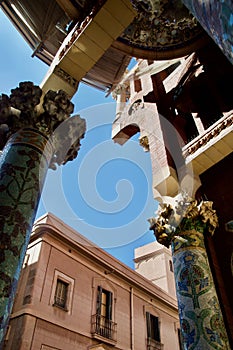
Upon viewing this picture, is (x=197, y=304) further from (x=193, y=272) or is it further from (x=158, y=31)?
(x=158, y=31)

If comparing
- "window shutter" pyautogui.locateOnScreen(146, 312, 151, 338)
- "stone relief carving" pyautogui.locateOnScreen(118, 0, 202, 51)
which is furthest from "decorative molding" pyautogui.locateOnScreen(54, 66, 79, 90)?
"window shutter" pyautogui.locateOnScreen(146, 312, 151, 338)

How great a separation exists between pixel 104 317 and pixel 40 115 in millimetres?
10899

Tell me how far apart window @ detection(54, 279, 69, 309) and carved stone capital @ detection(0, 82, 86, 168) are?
28.6 ft

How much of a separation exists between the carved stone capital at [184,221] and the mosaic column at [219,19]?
10.6ft

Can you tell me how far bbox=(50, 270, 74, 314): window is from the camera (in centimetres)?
1077

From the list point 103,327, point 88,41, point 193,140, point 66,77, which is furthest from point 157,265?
point 88,41

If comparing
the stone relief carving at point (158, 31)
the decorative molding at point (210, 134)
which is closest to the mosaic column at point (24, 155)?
the decorative molding at point (210, 134)

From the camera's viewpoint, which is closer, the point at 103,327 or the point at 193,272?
the point at 193,272

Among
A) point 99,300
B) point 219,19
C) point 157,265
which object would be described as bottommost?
point 219,19

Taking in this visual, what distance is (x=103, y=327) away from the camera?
1193cm

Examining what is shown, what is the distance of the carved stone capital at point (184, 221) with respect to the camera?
4.17 metres

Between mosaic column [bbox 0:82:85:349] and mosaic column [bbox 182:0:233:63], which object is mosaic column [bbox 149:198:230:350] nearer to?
mosaic column [bbox 0:82:85:349]

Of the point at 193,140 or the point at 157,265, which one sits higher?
the point at 157,265

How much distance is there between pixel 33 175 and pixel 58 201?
6309 millimetres
